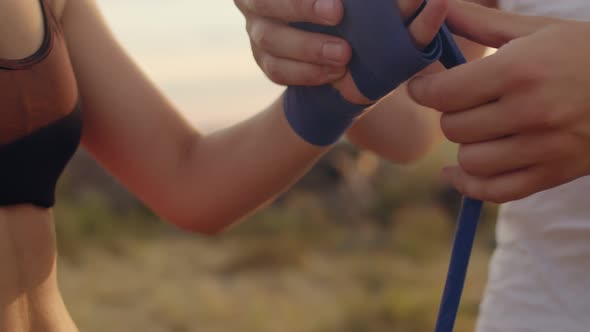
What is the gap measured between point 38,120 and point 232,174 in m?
0.31

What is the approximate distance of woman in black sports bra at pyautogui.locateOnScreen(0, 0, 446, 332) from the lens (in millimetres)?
924

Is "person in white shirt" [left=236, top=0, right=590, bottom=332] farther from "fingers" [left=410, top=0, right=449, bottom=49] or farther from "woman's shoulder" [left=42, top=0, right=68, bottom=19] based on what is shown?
"woman's shoulder" [left=42, top=0, right=68, bottom=19]

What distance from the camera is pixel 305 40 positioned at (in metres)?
0.82

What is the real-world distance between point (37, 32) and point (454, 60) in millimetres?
529

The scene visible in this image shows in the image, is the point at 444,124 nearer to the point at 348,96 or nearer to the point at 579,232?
the point at 348,96

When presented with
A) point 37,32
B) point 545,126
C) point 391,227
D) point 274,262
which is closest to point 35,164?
point 37,32

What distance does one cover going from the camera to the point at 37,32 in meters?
0.95

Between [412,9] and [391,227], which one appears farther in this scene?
[391,227]

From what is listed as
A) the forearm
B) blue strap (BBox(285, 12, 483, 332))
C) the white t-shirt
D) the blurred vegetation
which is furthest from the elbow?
the blurred vegetation

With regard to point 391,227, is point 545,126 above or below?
above

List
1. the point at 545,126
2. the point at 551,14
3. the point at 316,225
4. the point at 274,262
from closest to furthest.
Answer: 1. the point at 545,126
2. the point at 551,14
3. the point at 274,262
4. the point at 316,225

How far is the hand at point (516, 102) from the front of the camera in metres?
0.72

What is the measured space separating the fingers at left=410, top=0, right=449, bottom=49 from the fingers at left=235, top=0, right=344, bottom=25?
0.27 ft

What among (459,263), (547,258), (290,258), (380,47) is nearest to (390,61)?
(380,47)
